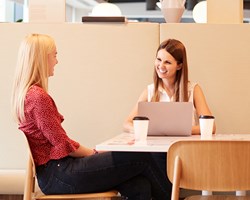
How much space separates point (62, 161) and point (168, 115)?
57 centimetres

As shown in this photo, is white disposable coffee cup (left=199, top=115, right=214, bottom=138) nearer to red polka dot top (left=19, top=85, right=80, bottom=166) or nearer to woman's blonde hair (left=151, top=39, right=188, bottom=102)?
woman's blonde hair (left=151, top=39, right=188, bottom=102)

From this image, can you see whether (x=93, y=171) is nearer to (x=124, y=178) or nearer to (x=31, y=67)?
(x=124, y=178)

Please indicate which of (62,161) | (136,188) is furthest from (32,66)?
(136,188)

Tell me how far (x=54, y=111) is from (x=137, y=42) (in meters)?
1.21

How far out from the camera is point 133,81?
3.84 m

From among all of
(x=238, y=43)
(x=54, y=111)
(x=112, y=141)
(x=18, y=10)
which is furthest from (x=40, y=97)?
(x=18, y=10)

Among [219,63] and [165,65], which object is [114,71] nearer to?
[165,65]

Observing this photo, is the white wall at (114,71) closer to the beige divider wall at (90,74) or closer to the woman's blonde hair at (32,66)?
the beige divider wall at (90,74)

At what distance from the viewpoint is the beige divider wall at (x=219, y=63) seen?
12.5 feet

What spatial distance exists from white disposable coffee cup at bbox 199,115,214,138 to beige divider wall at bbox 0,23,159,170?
98 centimetres

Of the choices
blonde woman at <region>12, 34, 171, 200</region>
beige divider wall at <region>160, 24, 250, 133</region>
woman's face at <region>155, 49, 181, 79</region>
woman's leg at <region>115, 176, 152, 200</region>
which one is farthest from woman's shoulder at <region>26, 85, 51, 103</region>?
beige divider wall at <region>160, 24, 250, 133</region>

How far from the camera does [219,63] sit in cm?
382

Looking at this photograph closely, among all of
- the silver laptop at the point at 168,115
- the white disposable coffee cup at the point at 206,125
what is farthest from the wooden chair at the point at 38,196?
the white disposable coffee cup at the point at 206,125

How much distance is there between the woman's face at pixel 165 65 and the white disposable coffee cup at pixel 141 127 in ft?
2.54
